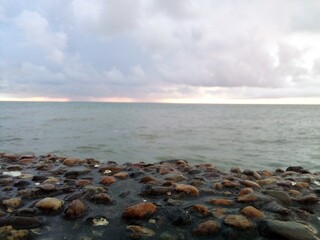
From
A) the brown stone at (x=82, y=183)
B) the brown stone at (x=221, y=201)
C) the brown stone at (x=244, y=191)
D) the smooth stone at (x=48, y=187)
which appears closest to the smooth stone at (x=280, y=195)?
the brown stone at (x=244, y=191)

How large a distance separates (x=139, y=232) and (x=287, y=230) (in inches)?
71.7

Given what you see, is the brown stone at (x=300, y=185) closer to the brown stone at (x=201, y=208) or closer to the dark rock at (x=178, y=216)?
the brown stone at (x=201, y=208)

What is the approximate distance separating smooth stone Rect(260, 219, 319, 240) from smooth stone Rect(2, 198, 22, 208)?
3.56m

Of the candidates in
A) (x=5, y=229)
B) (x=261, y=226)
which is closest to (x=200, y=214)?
(x=261, y=226)

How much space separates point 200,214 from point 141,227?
97 cm

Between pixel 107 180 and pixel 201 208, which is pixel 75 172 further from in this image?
pixel 201 208

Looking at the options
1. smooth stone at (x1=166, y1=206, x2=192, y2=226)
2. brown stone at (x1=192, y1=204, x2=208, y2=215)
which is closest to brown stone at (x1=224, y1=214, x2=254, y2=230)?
brown stone at (x1=192, y1=204, x2=208, y2=215)

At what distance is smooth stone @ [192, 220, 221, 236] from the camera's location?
402 cm

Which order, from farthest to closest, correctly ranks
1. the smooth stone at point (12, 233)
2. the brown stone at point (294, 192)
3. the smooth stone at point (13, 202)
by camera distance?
the brown stone at point (294, 192) → the smooth stone at point (13, 202) → the smooth stone at point (12, 233)

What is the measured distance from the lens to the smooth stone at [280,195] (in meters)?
5.34

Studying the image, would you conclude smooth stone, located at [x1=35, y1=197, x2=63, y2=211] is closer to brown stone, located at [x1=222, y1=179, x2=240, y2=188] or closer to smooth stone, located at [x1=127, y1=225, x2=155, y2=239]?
smooth stone, located at [x1=127, y1=225, x2=155, y2=239]

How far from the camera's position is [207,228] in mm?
4074

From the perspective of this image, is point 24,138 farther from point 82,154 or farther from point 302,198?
point 302,198

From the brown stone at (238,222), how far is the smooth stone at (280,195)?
1355mm
